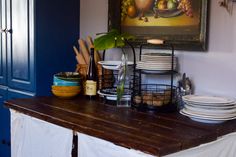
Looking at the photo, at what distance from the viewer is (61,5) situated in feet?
7.94

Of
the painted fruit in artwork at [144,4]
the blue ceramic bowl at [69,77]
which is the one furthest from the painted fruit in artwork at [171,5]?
the blue ceramic bowl at [69,77]

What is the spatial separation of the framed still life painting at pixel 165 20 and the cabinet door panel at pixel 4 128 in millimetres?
1036

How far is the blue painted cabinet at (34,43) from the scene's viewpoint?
2.31m

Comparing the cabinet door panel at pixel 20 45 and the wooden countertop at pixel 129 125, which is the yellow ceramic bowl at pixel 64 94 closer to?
the wooden countertop at pixel 129 125

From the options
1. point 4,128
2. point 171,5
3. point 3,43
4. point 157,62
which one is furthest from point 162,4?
point 4,128

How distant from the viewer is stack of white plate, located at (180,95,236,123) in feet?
4.97

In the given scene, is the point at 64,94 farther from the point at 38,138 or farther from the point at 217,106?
the point at 217,106

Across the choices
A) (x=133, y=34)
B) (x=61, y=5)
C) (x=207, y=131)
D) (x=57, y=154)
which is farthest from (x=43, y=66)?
(x=207, y=131)

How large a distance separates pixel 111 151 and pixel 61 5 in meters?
1.37

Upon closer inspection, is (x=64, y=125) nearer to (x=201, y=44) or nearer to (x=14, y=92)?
(x=201, y=44)

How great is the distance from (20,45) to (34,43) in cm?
17

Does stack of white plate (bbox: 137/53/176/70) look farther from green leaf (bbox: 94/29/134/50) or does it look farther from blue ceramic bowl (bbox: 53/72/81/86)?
blue ceramic bowl (bbox: 53/72/81/86)

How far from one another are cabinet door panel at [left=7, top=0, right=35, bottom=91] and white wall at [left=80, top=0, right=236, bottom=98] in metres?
1.03

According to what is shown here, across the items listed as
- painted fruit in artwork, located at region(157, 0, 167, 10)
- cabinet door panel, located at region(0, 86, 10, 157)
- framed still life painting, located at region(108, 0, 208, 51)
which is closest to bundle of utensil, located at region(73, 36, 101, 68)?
framed still life painting, located at region(108, 0, 208, 51)
